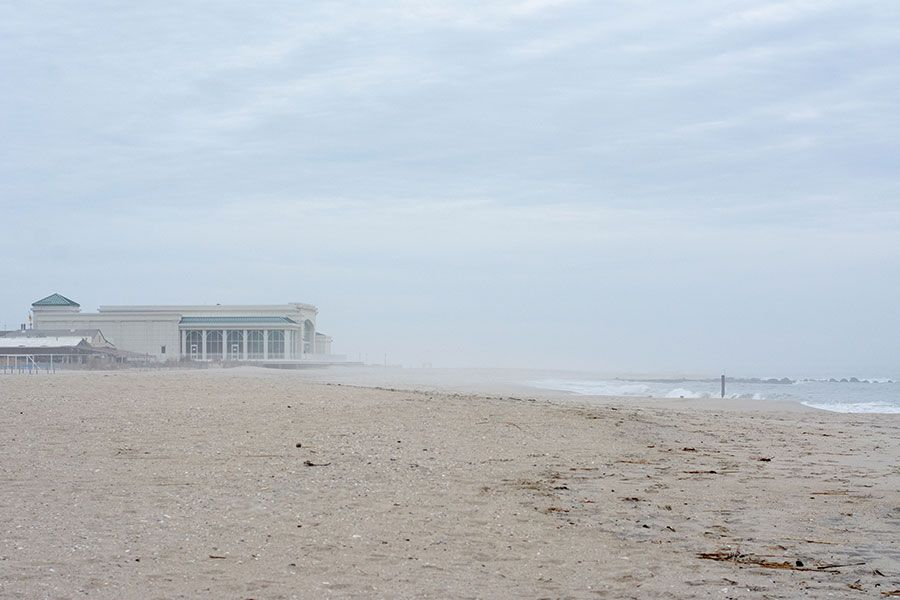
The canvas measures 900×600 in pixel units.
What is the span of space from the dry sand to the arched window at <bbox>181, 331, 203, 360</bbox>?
272 ft

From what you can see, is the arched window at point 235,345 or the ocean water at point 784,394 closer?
the ocean water at point 784,394

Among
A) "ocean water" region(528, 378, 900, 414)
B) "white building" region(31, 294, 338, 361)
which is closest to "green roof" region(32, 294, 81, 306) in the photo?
"white building" region(31, 294, 338, 361)

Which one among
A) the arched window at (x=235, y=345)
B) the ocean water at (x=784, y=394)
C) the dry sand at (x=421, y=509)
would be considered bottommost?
the ocean water at (x=784, y=394)

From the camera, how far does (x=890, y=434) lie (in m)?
20.8

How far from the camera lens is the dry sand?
7500 millimetres

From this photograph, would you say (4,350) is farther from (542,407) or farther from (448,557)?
(448,557)

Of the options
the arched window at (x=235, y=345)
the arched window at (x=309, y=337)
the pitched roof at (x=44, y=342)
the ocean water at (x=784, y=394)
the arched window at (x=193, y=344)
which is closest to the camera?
the ocean water at (x=784, y=394)

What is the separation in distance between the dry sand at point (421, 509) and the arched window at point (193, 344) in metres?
82.9

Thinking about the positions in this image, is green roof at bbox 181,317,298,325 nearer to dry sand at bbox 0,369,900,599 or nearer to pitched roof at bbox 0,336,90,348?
pitched roof at bbox 0,336,90,348

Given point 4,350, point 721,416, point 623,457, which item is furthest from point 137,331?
point 623,457

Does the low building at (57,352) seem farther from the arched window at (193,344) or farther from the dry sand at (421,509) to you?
the dry sand at (421,509)

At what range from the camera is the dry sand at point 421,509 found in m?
7.50

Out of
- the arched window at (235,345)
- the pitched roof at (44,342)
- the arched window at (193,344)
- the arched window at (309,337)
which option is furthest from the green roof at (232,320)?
the pitched roof at (44,342)

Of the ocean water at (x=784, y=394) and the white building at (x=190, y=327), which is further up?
the white building at (x=190, y=327)
